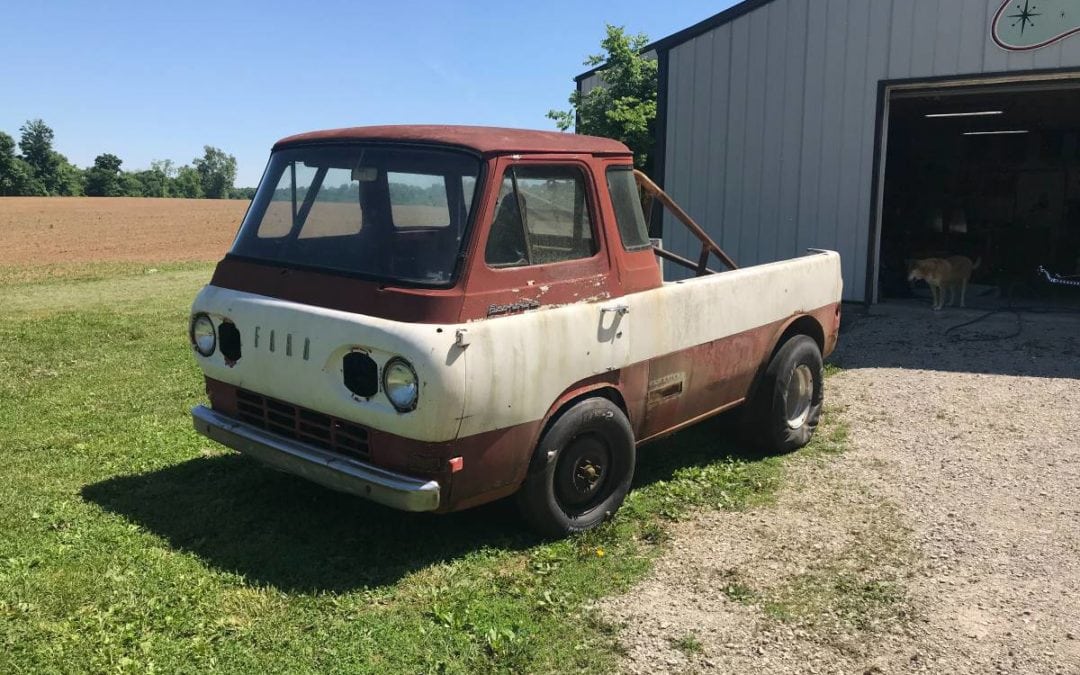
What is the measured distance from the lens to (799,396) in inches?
248

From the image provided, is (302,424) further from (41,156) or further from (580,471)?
(41,156)

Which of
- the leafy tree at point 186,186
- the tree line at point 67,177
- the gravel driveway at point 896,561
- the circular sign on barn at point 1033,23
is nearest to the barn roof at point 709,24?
the circular sign on barn at point 1033,23

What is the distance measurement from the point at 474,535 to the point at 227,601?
1.33m

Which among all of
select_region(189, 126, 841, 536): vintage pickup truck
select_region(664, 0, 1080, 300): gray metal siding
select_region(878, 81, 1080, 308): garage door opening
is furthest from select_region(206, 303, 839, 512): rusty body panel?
select_region(878, 81, 1080, 308): garage door opening

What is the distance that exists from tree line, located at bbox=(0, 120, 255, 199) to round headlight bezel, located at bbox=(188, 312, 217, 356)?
3928 inches

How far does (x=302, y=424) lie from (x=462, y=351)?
1084 millimetres

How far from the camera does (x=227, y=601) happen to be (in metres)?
3.81

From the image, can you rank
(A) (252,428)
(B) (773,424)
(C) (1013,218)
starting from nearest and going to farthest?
(A) (252,428), (B) (773,424), (C) (1013,218)

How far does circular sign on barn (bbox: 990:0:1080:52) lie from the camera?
31.9 feet

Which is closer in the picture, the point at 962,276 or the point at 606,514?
the point at 606,514

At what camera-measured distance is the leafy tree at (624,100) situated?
16.9 metres

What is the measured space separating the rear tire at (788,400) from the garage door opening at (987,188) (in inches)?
378

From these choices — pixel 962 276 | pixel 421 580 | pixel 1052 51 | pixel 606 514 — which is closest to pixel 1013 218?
pixel 962 276

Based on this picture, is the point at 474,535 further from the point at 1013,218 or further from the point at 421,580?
the point at 1013,218
